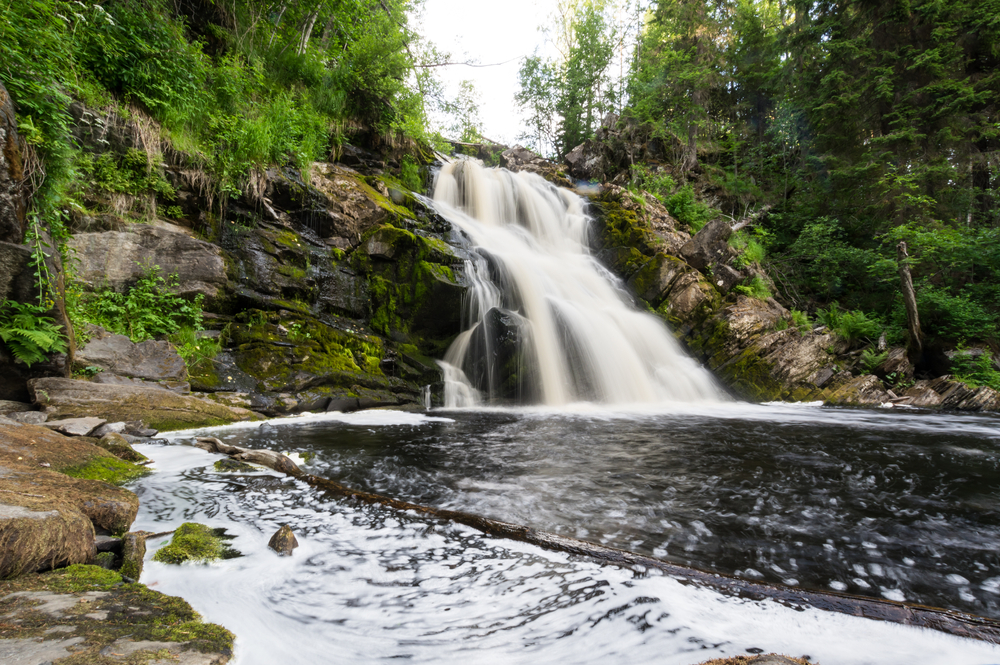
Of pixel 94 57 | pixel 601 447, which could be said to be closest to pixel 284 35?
pixel 94 57

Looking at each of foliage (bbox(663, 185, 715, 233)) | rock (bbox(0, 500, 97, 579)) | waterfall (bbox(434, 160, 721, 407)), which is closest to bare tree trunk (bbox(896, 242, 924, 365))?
waterfall (bbox(434, 160, 721, 407))

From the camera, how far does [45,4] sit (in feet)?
15.7

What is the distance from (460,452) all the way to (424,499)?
5.23 feet

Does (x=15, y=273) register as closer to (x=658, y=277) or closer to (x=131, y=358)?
(x=131, y=358)

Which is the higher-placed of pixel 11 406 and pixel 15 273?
pixel 15 273

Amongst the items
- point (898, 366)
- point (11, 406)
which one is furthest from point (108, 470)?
point (898, 366)

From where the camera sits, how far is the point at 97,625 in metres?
1.21

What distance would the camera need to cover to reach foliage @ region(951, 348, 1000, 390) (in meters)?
9.55

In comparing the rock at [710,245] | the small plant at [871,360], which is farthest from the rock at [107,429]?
the small plant at [871,360]

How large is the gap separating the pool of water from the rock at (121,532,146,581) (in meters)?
0.08

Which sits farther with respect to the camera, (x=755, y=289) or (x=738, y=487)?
(x=755, y=289)

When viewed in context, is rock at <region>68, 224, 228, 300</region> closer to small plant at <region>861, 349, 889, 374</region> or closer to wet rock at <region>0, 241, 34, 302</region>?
wet rock at <region>0, 241, 34, 302</region>

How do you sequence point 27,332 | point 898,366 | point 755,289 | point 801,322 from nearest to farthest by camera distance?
point 27,332 → point 898,366 → point 801,322 → point 755,289

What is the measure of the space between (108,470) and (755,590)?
13.7ft
